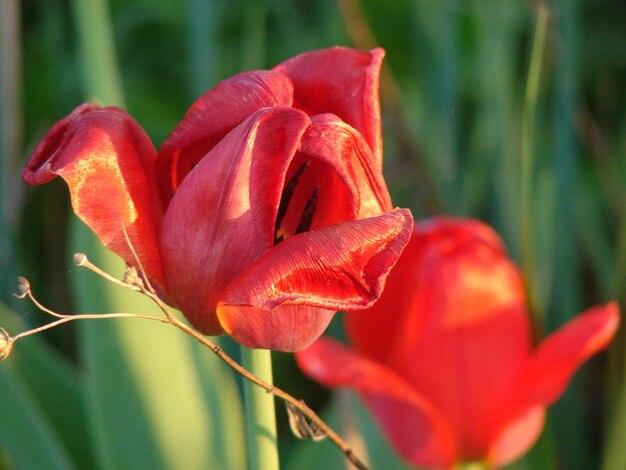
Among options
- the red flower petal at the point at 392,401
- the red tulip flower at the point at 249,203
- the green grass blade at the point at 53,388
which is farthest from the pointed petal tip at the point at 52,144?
the green grass blade at the point at 53,388

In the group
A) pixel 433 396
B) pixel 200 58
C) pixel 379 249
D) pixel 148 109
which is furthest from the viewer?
pixel 148 109

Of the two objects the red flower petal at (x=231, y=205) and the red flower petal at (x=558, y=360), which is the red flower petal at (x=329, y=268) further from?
the red flower petal at (x=558, y=360)

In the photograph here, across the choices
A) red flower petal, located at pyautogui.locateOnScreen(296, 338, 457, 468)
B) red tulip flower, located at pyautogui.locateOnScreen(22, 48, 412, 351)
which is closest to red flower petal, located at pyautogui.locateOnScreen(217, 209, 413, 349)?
red tulip flower, located at pyautogui.locateOnScreen(22, 48, 412, 351)

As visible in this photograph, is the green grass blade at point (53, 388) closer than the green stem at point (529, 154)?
No

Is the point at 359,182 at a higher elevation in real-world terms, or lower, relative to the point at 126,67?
higher

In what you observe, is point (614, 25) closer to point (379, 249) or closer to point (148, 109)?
point (148, 109)

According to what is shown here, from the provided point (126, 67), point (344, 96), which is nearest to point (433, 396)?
point (344, 96)

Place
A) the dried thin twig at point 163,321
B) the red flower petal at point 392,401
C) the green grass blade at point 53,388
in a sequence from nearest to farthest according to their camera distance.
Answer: the dried thin twig at point 163,321 < the red flower petal at point 392,401 < the green grass blade at point 53,388
